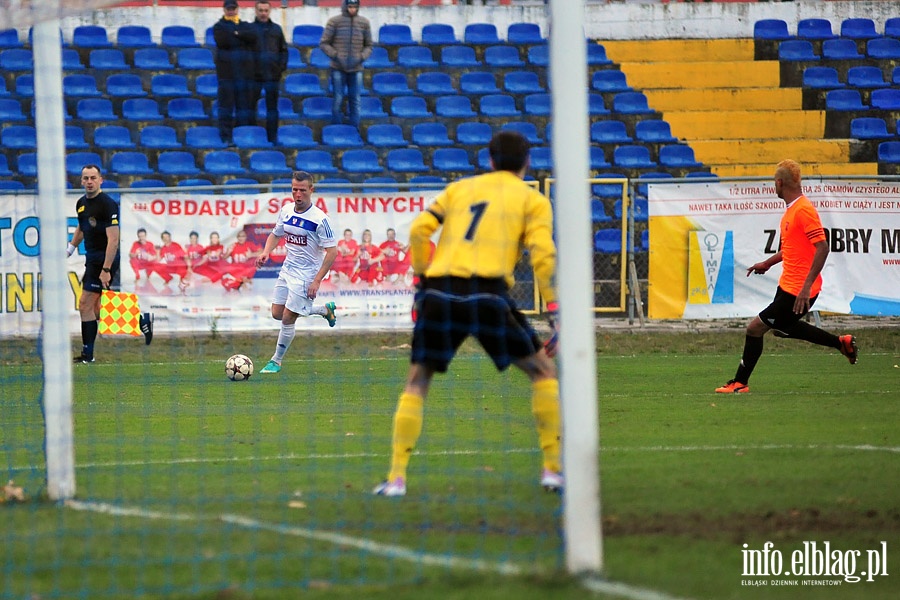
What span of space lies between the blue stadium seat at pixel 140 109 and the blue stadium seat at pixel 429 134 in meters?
4.50

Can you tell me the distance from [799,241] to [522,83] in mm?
11666

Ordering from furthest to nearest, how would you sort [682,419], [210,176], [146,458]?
[210,176] < [682,419] < [146,458]

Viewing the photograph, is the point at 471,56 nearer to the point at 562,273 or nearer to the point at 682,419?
the point at 682,419

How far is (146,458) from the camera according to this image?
25.8 ft

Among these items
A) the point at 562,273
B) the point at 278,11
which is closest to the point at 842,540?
the point at 562,273

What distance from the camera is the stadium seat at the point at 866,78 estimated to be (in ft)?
73.2

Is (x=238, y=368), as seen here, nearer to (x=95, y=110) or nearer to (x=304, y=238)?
(x=304, y=238)

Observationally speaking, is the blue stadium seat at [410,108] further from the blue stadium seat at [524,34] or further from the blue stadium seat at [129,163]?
the blue stadium seat at [129,163]

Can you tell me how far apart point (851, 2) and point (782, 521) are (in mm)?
21178

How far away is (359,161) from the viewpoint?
1975 cm

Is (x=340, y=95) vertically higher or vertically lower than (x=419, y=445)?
higher

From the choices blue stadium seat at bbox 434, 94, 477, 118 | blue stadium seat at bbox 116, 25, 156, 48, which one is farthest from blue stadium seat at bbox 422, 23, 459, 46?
blue stadium seat at bbox 116, 25, 156, 48

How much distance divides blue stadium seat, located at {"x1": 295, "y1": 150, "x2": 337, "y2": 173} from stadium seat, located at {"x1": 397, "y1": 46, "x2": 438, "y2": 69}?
9.68 ft

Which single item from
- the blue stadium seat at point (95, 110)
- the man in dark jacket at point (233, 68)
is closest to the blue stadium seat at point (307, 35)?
the man in dark jacket at point (233, 68)
